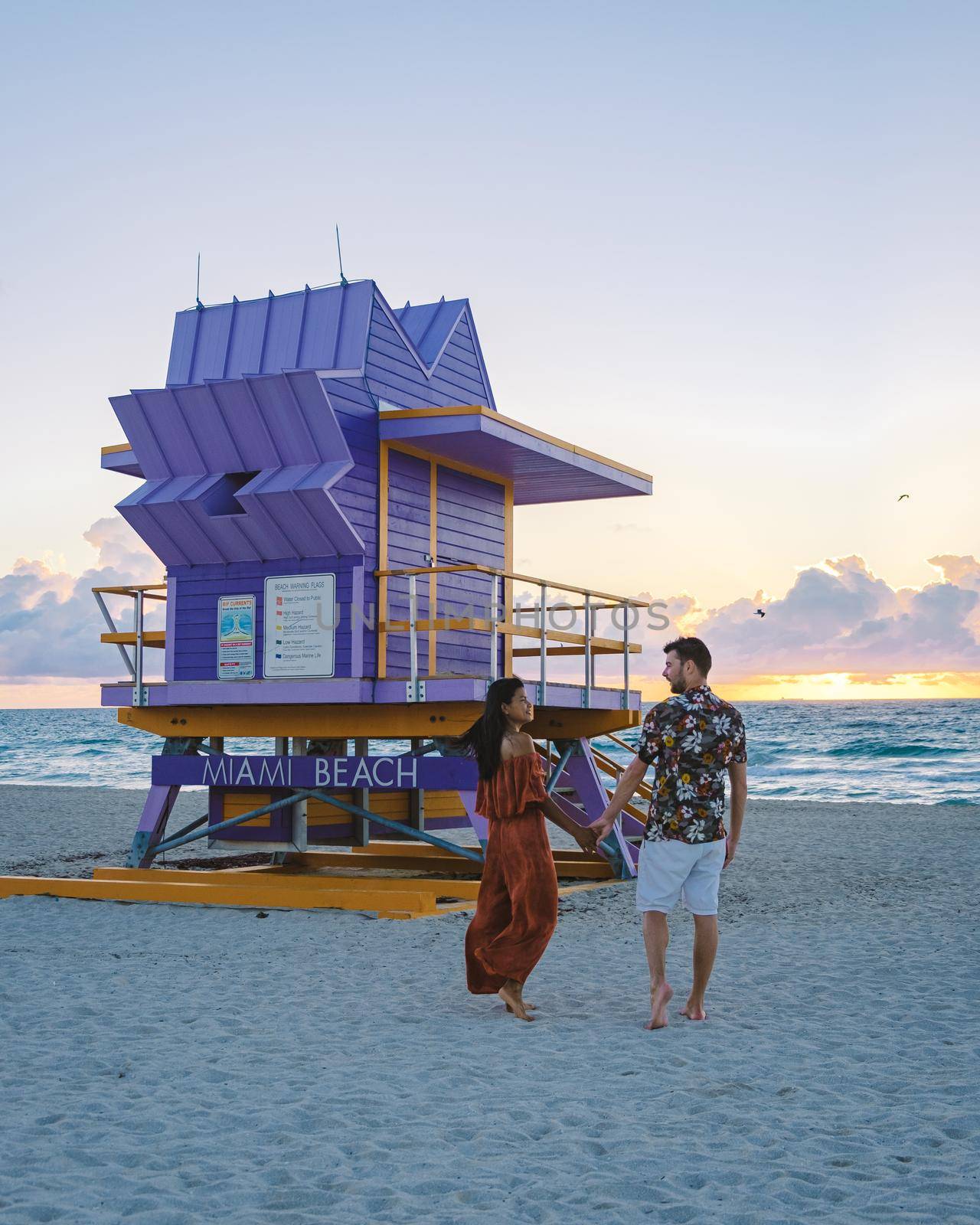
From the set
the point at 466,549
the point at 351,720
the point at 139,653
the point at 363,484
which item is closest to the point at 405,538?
the point at 363,484

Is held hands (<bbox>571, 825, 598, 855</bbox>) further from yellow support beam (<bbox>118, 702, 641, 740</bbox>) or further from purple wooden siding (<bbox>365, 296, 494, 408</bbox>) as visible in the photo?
purple wooden siding (<bbox>365, 296, 494, 408</bbox>)

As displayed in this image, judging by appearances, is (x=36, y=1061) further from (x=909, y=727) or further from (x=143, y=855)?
(x=909, y=727)

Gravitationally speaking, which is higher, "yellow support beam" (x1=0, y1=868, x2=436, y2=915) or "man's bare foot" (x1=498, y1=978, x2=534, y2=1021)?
"man's bare foot" (x1=498, y1=978, x2=534, y2=1021)

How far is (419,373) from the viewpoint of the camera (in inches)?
559

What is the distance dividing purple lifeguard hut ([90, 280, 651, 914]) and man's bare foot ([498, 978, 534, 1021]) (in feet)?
12.4

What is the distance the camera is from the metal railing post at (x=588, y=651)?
14.2 metres

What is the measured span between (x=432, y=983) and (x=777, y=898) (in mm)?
5971

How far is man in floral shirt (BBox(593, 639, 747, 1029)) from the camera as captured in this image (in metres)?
7.18

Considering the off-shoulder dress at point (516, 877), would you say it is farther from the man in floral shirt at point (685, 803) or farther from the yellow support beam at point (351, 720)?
the yellow support beam at point (351, 720)

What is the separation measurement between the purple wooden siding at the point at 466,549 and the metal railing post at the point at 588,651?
3.69 feet

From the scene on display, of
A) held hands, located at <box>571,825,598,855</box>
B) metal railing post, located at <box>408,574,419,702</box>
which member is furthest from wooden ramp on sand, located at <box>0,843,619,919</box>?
held hands, located at <box>571,825,598,855</box>

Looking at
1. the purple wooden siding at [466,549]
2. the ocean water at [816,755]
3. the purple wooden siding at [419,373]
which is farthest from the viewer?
the ocean water at [816,755]

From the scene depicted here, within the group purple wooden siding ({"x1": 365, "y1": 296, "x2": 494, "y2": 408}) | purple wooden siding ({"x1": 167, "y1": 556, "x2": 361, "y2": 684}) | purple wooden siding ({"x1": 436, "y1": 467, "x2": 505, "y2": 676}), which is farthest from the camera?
purple wooden siding ({"x1": 436, "y1": 467, "x2": 505, "y2": 676})

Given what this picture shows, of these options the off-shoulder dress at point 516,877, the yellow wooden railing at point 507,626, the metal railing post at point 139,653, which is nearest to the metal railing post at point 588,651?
the yellow wooden railing at point 507,626
